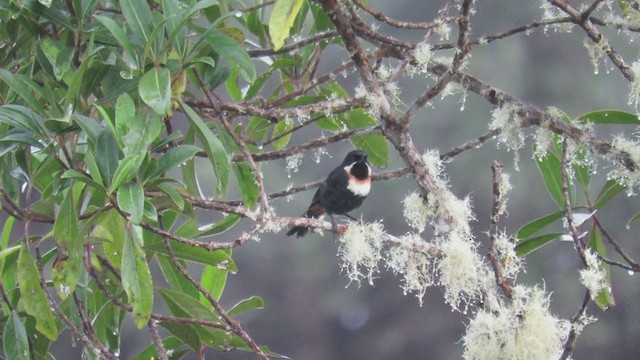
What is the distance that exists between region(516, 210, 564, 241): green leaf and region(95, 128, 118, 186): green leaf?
941 millimetres

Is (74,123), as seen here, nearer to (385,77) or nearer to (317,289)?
(385,77)

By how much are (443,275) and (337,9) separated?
53 cm

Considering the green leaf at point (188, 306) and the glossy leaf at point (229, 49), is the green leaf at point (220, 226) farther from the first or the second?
the glossy leaf at point (229, 49)

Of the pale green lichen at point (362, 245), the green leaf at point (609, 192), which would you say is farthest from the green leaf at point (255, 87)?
the green leaf at point (609, 192)

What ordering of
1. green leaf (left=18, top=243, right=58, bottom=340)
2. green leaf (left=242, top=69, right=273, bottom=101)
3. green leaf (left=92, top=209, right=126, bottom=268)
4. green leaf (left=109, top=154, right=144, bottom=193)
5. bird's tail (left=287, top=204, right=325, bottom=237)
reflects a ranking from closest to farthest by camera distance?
green leaf (left=109, top=154, right=144, bottom=193), green leaf (left=18, top=243, right=58, bottom=340), green leaf (left=92, top=209, right=126, bottom=268), green leaf (left=242, top=69, right=273, bottom=101), bird's tail (left=287, top=204, right=325, bottom=237)

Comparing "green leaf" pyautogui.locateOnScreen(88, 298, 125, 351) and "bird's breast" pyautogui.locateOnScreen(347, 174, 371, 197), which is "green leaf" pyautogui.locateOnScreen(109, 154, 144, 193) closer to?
"green leaf" pyautogui.locateOnScreen(88, 298, 125, 351)

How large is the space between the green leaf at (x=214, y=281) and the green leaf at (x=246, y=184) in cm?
33

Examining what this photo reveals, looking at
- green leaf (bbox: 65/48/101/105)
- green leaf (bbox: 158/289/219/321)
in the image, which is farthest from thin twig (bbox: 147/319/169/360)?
green leaf (bbox: 65/48/101/105)

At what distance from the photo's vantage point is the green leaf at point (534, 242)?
1.86 m

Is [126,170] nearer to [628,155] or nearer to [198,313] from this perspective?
[198,313]

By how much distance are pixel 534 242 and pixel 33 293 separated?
3.49 ft

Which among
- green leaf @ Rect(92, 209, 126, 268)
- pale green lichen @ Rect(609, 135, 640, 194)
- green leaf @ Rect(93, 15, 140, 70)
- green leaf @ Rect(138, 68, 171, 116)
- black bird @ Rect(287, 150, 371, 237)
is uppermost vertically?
pale green lichen @ Rect(609, 135, 640, 194)

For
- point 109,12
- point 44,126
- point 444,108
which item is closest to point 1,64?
point 109,12

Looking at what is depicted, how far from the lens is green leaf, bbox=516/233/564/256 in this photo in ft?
6.10
